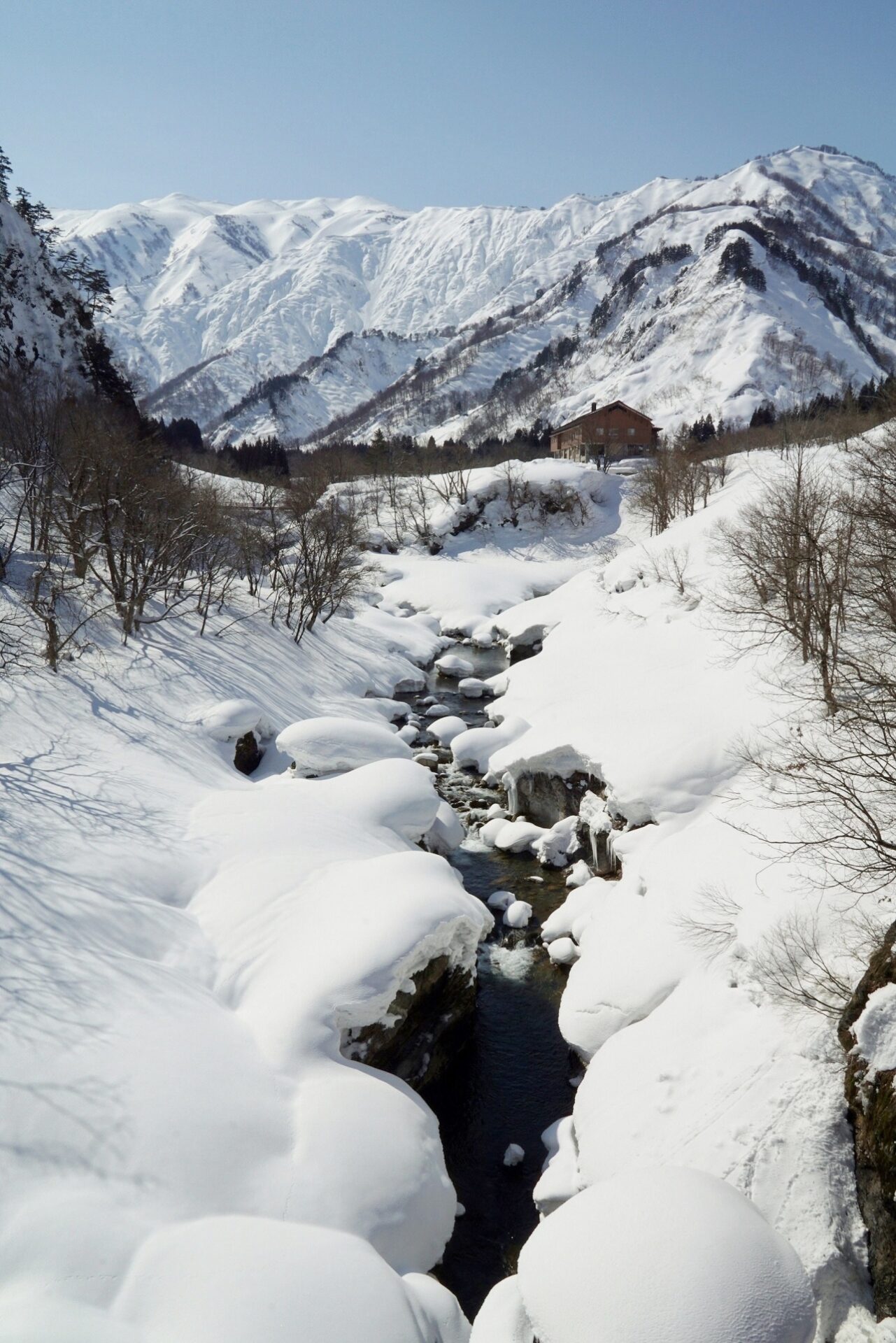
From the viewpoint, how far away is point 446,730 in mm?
26594

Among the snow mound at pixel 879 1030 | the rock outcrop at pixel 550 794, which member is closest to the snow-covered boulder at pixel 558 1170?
the snow mound at pixel 879 1030

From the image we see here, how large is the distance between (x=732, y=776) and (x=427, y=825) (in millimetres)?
7148

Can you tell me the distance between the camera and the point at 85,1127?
7488mm

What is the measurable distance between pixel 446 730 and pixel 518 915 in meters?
12.0

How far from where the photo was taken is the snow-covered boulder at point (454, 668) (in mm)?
36125

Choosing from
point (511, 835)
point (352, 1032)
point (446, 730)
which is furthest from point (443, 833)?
point (446, 730)

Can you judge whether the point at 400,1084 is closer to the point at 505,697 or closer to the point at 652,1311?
the point at 652,1311

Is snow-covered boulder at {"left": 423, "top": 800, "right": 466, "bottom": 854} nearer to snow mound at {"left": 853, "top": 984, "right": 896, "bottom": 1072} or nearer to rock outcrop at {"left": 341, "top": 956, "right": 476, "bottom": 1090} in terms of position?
rock outcrop at {"left": 341, "top": 956, "right": 476, "bottom": 1090}

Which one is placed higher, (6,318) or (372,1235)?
(6,318)

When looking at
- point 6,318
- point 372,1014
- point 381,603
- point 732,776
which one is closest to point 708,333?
point 381,603

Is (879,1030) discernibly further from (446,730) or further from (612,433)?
(612,433)

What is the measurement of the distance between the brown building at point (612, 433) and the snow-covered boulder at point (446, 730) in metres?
60.8

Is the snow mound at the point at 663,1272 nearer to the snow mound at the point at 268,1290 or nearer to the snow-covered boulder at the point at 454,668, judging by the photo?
the snow mound at the point at 268,1290

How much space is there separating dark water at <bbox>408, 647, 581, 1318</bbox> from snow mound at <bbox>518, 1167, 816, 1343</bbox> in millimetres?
2881
